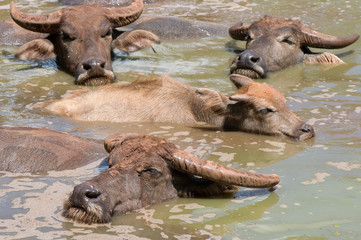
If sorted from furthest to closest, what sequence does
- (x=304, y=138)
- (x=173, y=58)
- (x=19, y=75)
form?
(x=173, y=58) < (x=19, y=75) < (x=304, y=138)

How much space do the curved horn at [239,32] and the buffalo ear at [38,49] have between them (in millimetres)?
3192

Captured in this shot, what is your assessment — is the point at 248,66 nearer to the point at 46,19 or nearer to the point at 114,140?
the point at 46,19

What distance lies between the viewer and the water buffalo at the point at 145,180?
608 centimetres

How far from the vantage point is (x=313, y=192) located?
271 inches

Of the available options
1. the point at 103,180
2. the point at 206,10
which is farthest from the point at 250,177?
the point at 206,10

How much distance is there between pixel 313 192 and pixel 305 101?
12.5 ft

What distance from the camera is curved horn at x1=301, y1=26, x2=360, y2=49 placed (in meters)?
13.1

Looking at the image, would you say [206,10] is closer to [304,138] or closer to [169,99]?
[169,99]

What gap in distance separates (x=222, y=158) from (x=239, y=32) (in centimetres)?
594

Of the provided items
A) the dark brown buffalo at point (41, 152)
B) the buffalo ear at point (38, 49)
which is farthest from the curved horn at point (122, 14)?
the dark brown buffalo at point (41, 152)

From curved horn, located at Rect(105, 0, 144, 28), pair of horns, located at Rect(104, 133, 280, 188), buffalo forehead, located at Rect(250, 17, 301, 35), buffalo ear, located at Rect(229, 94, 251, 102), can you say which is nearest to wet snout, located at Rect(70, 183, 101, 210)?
pair of horns, located at Rect(104, 133, 280, 188)

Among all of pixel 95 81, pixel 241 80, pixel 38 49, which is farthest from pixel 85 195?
pixel 38 49

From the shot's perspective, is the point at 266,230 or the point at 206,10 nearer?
the point at 266,230

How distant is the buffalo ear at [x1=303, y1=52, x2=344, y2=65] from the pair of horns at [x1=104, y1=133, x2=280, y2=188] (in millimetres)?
6617
